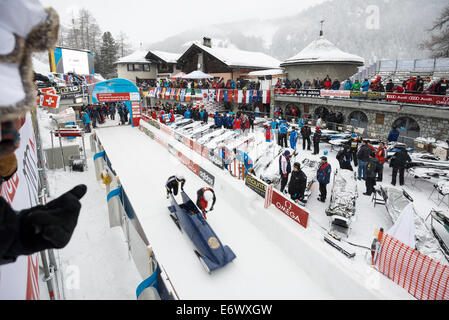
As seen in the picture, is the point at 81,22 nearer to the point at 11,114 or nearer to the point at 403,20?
the point at 11,114

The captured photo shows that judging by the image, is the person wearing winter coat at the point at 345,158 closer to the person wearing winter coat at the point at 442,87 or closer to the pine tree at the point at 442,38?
the person wearing winter coat at the point at 442,87

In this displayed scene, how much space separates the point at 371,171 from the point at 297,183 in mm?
2826

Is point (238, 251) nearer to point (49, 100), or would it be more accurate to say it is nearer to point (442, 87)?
point (49, 100)

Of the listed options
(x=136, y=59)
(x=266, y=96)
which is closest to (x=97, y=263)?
(x=266, y=96)

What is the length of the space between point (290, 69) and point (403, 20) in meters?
80.1

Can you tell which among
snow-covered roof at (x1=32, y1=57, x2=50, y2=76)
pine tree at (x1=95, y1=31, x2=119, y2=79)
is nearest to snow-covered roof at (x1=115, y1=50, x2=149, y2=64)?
pine tree at (x1=95, y1=31, x2=119, y2=79)

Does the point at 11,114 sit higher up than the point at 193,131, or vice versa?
the point at 11,114

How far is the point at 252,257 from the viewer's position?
17.0 feet

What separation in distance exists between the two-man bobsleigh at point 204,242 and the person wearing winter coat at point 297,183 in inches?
121

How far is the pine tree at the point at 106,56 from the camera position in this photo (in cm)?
4766

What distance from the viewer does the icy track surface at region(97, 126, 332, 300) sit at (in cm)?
443

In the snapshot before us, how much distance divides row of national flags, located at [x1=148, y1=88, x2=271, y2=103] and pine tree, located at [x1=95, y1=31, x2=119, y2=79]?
2936cm
